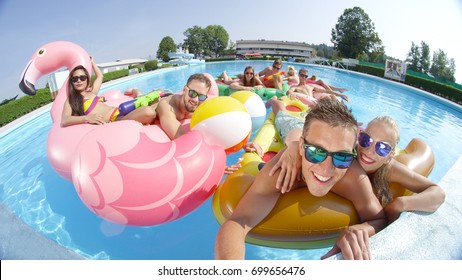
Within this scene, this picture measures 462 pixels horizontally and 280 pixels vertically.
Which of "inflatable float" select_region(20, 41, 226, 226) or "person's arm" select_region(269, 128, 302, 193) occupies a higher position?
"person's arm" select_region(269, 128, 302, 193)

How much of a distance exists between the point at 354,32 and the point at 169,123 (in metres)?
10.5

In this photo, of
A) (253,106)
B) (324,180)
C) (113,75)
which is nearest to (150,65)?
(113,75)

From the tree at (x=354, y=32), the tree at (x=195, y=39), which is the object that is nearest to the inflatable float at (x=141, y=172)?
the tree at (x=354, y=32)

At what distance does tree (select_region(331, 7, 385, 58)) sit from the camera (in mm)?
7827

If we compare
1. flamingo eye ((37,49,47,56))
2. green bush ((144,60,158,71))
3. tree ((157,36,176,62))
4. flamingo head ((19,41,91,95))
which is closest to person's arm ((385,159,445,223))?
flamingo head ((19,41,91,95))

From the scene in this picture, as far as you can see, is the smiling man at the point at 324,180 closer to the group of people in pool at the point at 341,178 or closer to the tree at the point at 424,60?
the group of people in pool at the point at 341,178

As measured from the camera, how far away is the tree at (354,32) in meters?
Answer: 7.83

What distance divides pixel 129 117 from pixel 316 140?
2.28 m

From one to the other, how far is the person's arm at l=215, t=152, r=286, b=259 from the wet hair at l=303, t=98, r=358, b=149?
48 cm

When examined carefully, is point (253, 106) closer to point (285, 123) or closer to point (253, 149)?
point (285, 123)

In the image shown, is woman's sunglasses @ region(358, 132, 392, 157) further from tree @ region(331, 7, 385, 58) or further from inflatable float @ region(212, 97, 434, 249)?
tree @ region(331, 7, 385, 58)

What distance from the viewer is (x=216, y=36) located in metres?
16.9

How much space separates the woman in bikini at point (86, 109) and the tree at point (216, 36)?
13.3 m
